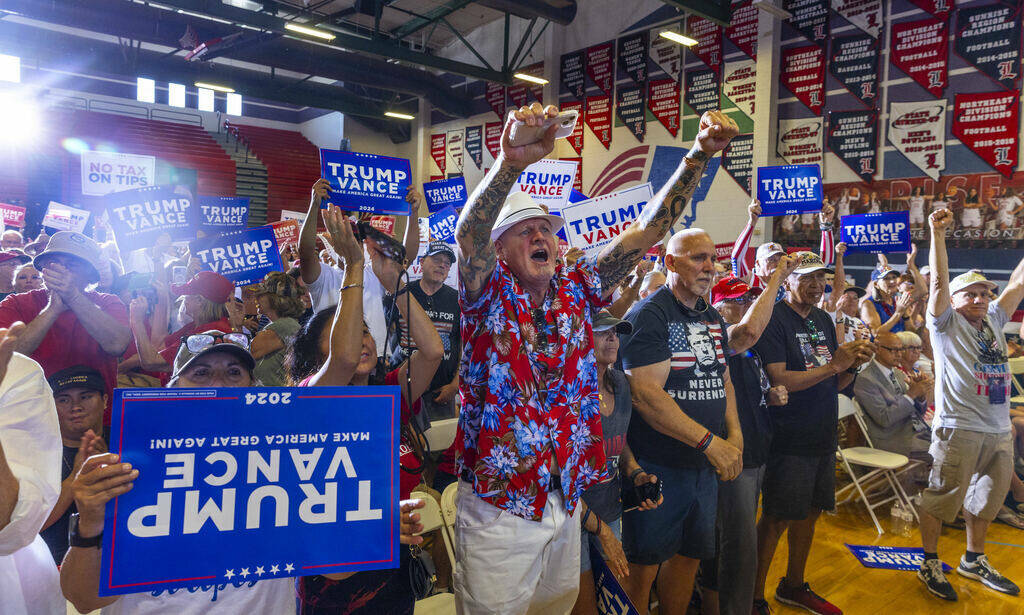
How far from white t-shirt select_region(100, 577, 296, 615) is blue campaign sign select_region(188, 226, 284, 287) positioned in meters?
4.13

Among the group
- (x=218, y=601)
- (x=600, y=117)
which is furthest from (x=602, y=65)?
(x=218, y=601)

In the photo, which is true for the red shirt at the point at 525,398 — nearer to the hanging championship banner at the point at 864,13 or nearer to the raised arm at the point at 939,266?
the raised arm at the point at 939,266

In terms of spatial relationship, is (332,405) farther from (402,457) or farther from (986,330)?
(986,330)

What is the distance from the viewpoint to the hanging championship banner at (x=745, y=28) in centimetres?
984

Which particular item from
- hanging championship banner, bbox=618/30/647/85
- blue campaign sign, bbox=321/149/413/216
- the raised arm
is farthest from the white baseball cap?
hanging championship banner, bbox=618/30/647/85

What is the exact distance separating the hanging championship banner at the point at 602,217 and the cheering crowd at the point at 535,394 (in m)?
0.26

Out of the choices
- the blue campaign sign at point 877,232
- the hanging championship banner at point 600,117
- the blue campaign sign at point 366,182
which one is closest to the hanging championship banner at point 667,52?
the hanging championship banner at point 600,117

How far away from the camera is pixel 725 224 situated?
10.3 m

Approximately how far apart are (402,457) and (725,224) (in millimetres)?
9156

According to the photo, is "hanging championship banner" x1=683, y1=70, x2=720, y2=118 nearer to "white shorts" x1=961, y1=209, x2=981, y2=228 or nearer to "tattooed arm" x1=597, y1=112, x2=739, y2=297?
"white shorts" x1=961, y1=209, x2=981, y2=228

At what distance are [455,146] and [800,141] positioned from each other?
327 inches

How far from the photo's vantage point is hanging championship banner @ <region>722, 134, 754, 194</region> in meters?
9.88

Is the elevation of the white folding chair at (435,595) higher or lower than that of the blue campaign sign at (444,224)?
lower

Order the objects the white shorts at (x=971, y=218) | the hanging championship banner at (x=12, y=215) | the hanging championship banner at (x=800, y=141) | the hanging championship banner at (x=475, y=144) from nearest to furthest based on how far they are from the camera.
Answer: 1. the white shorts at (x=971, y=218)
2. the hanging championship banner at (x=12, y=215)
3. the hanging championship banner at (x=800, y=141)
4. the hanging championship banner at (x=475, y=144)
